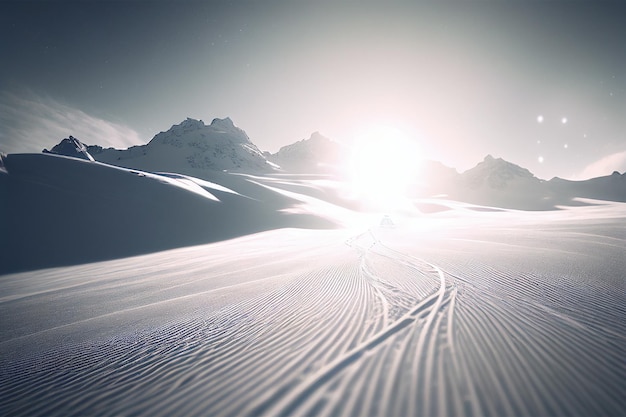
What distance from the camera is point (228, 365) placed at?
3291 mm

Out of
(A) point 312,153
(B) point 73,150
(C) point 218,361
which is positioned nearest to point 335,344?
(C) point 218,361

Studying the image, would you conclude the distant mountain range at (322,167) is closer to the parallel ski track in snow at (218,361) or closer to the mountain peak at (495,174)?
the mountain peak at (495,174)

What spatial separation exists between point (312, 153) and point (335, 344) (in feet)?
544

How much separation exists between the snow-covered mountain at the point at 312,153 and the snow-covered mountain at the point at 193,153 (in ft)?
82.7

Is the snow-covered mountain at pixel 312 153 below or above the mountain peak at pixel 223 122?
below

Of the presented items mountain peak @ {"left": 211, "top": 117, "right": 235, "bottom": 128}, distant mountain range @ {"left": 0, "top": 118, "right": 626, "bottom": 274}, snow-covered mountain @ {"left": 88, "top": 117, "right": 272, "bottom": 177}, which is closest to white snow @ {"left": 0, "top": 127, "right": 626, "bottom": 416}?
distant mountain range @ {"left": 0, "top": 118, "right": 626, "bottom": 274}

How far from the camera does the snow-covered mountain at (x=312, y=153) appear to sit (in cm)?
15588

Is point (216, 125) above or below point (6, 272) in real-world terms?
above

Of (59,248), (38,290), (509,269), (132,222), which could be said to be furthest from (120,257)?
(509,269)

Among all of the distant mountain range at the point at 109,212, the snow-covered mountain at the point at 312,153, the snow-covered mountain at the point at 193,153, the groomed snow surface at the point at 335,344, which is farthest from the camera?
the snow-covered mountain at the point at 312,153

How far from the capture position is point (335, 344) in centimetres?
360

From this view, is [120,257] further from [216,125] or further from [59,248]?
[216,125]

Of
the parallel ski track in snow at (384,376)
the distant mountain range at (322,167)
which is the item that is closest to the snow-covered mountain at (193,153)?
the distant mountain range at (322,167)

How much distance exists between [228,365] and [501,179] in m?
145
